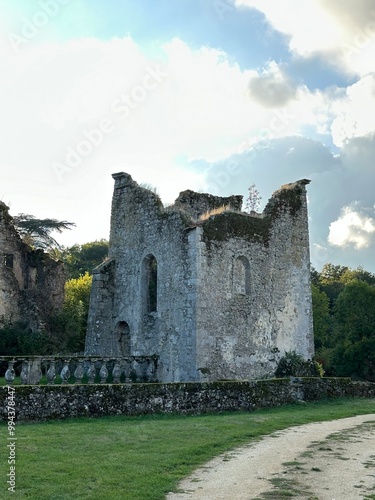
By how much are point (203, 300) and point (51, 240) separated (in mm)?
20408

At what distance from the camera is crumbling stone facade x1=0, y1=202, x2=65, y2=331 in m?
26.1

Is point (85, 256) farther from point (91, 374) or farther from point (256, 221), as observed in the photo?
point (91, 374)

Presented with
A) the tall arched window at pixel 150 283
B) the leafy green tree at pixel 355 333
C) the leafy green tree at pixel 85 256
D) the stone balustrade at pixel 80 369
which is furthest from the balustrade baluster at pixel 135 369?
the leafy green tree at pixel 85 256

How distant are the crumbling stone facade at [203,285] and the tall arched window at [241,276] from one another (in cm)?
4

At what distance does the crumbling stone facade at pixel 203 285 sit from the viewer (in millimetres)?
19578

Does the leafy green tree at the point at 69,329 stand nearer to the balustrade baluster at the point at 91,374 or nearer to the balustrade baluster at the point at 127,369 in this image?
the balustrade baluster at the point at 127,369

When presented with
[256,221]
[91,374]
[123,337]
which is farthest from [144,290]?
[91,374]

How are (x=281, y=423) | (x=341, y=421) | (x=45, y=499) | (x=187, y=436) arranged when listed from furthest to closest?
(x=341, y=421) < (x=281, y=423) < (x=187, y=436) < (x=45, y=499)

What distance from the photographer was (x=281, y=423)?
1332 centimetres

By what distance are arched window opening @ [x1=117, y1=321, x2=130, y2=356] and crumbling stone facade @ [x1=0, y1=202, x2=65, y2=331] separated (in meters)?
5.10

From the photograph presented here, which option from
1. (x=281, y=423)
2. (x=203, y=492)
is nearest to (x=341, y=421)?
(x=281, y=423)

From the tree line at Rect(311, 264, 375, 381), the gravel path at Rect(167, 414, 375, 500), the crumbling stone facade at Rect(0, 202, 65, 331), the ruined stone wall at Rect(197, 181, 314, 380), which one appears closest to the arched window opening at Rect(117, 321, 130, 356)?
the ruined stone wall at Rect(197, 181, 314, 380)

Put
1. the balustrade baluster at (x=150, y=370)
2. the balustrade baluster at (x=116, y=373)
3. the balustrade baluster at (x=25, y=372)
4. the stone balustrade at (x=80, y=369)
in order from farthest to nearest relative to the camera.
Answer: the balustrade baluster at (x=150, y=370), the balustrade baluster at (x=116, y=373), the stone balustrade at (x=80, y=369), the balustrade baluster at (x=25, y=372)

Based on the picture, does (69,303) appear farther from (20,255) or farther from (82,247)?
(82,247)
